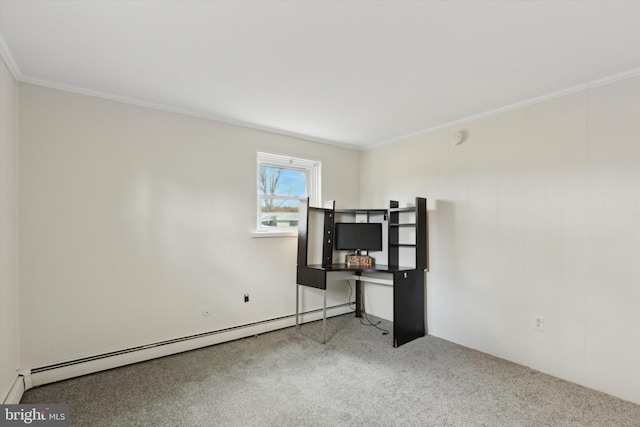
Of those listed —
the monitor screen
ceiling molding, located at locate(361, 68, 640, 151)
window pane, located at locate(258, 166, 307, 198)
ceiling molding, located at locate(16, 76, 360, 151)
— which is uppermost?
ceiling molding, located at locate(361, 68, 640, 151)

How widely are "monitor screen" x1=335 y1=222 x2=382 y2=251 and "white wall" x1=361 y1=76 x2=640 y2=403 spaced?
707 millimetres

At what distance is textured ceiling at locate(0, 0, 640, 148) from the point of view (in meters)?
1.62

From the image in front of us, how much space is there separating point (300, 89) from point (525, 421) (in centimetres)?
286

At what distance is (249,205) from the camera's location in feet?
11.5

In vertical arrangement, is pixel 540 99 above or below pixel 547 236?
above

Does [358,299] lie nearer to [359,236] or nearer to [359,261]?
[359,261]

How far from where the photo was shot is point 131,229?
2.79 meters

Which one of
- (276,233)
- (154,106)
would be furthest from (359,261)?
(154,106)

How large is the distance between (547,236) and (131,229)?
366cm

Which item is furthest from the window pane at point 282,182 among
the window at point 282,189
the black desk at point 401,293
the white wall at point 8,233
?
the white wall at point 8,233

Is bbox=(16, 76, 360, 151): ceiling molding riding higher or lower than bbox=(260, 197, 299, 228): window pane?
higher

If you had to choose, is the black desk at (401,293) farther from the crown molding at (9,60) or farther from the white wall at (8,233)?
the crown molding at (9,60)

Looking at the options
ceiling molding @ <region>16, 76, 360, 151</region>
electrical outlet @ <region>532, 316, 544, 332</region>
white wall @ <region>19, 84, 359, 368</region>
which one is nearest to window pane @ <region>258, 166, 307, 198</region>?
white wall @ <region>19, 84, 359, 368</region>

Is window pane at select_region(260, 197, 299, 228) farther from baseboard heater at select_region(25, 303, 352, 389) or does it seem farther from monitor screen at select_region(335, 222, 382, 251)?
baseboard heater at select_region(25, 303, 352, 389)
